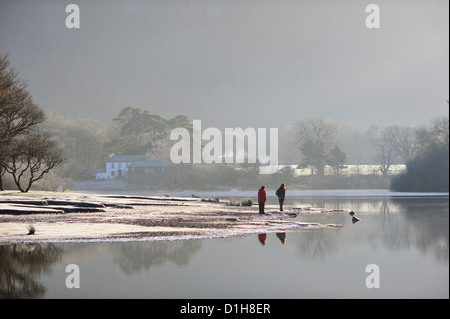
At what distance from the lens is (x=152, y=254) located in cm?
1703

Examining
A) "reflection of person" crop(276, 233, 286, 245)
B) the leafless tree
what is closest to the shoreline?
"reflection of person" crop(276, 233, 286, 245)

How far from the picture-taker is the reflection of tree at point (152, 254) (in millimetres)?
15148

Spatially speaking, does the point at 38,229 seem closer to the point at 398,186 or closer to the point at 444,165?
the point at 444,165

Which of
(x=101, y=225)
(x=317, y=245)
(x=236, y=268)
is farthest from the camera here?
(x=101, y=225)

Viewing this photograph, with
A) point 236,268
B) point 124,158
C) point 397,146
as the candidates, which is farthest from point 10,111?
point 397,146

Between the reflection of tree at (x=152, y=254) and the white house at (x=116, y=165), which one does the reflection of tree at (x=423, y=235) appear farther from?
the white house at (x=116, y=165)

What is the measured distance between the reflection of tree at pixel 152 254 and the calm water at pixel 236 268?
25mm

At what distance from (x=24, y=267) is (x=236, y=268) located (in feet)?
15.8

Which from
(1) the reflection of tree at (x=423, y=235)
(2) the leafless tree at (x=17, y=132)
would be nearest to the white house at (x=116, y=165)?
(2) the leafless tree at (x=17, y=132)

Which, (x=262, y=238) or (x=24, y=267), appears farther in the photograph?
(x=262, y=238)

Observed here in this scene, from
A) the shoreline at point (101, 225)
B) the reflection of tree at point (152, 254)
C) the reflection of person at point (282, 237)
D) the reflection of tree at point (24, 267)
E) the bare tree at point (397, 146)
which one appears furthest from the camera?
the bare tree at point (397, 146)

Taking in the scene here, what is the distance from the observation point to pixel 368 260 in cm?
1644

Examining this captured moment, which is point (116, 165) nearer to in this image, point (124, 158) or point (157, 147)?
point (124, 158)
